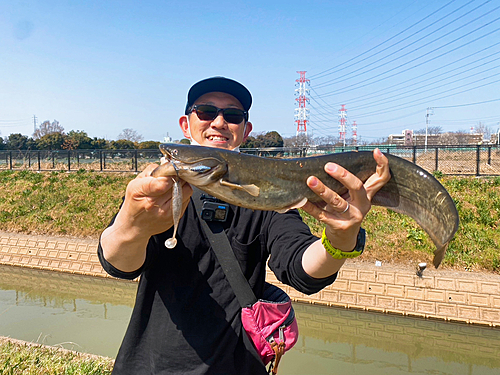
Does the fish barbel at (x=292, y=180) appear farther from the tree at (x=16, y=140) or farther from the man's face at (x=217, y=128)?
the tree at (x=16, y=140)

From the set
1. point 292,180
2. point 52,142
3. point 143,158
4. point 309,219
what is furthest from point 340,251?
point 52,142

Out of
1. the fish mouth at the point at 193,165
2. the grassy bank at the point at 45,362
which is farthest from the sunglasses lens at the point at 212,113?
the grassy bank at the point at 45,362

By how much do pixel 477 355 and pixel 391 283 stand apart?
81.4 inches

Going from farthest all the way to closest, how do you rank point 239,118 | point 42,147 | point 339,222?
point 42,147 → point 239,118 → point 339,222

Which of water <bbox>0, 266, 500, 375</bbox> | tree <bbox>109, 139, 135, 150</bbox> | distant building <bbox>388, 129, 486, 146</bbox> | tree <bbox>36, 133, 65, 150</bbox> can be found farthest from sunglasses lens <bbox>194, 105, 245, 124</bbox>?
distant building <bbox>388, 129, 486, 146</bbox>

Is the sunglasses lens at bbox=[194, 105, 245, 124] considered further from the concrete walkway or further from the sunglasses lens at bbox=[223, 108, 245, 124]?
the concrete walkway

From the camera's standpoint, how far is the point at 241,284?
2.28m

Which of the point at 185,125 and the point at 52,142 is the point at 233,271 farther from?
the point at 52,142

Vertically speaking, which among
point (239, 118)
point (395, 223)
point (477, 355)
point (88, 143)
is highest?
point (88, 143)

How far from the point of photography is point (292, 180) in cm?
232

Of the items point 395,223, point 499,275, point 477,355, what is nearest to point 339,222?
point 477,355

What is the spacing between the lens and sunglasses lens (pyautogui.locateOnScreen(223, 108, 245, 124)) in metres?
2.69

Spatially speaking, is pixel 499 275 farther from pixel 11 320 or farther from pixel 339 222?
pixel 11 320

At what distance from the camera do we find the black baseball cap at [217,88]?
9.03 ft
